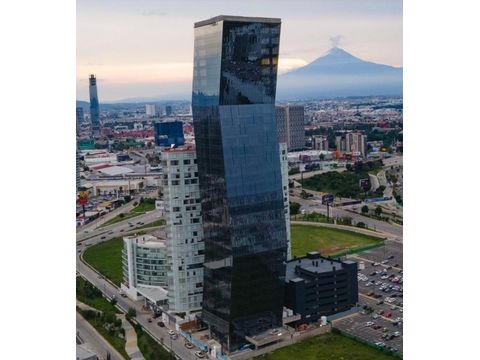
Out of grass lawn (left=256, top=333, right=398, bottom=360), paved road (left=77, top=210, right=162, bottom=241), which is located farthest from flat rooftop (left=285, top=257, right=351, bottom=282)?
paved road (left=77, top=210, right=162, bottom=241)

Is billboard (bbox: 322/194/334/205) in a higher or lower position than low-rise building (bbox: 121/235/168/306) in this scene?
higher

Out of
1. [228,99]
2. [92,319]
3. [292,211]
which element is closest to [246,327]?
[92,319]

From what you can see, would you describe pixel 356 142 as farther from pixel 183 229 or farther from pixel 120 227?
pixel 183 229

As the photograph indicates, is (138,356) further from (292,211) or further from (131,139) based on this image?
(131,139)

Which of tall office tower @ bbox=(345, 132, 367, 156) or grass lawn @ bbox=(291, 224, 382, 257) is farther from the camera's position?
tall office tower @ bbox=(345, 132, 367, 156)

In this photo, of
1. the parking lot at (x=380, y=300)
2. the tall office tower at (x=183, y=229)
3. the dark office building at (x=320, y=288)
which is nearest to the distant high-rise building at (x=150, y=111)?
the tall office tower at (x=183, y=229)

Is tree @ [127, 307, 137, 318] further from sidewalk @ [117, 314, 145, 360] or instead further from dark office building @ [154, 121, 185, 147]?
dark office building @ [154, 121, 185, 147]
